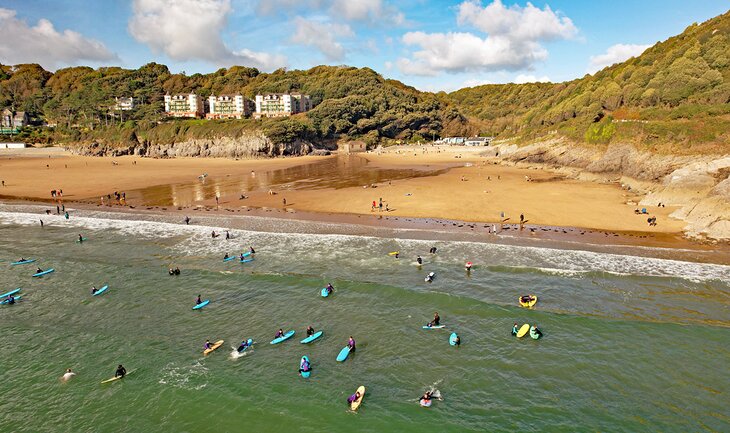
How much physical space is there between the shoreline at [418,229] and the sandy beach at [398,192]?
180 cm

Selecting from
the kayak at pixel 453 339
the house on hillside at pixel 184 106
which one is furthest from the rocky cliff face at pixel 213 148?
the kayak at pixel 453 339

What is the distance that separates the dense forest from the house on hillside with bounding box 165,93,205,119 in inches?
227

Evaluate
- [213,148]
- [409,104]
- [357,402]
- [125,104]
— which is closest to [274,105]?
[213,148]

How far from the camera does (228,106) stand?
144625mm

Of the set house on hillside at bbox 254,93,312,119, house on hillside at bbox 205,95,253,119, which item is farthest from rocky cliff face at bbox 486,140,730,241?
house on hillside at bbox 205,95,253,119

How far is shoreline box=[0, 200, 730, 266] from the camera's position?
29625 millimetres

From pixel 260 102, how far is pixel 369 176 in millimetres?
94003

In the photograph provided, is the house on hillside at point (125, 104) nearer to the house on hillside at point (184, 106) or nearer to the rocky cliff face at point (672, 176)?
the house on hillside at point (184, 106)

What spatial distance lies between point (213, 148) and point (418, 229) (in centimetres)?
8450

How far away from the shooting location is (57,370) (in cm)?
1727

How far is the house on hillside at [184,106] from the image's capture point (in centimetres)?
14600

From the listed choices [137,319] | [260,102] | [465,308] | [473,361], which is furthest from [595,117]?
[260,102]

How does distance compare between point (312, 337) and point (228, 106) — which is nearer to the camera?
point (312, 337)

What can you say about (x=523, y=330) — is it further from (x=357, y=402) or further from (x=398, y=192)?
A: (x=398, y=192)
